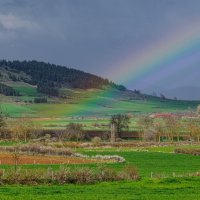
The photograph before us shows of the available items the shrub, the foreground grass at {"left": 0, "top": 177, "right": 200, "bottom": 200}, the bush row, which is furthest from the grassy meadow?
the shrub

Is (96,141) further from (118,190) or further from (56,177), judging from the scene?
(118,190)

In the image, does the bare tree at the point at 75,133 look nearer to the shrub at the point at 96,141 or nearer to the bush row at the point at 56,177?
the shrub at the point at 96,141

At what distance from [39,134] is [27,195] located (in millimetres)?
122155

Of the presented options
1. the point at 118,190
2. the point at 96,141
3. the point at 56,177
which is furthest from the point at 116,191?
the point at 96,141

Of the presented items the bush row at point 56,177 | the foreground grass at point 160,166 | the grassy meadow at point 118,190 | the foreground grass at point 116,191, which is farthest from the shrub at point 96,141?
the foreground grass at point 116,191

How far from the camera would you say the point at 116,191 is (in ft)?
116

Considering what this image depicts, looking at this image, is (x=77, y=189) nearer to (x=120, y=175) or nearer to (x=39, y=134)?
(x=120, y=175)

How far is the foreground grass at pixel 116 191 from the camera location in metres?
31.9

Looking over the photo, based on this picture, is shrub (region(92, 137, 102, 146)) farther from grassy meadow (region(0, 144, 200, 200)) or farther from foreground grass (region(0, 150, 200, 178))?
grassy meadow (region(0, 144, 200, 200))

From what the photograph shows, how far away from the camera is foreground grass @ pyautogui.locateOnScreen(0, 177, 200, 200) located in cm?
3188

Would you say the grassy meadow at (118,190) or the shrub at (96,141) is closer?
the grassy meadow at (118,190)

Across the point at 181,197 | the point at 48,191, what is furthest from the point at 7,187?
the point at 181,197

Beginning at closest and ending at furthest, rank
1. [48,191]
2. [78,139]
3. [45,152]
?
[48,191] → [45,152] → [78,139]

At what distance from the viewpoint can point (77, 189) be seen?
120 ft
